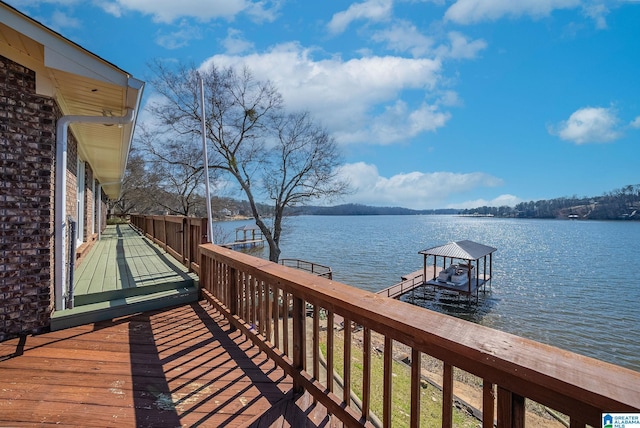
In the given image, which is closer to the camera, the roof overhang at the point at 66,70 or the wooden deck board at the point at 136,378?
the wooden deck board at the point at 136,378

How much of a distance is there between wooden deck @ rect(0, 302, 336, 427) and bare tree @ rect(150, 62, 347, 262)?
41.5 feet

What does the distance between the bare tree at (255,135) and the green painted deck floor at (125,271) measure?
946 cm

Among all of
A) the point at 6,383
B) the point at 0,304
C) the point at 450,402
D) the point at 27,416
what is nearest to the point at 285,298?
the point at 450,402

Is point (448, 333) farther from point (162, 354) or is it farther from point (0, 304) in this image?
point (0, 304)

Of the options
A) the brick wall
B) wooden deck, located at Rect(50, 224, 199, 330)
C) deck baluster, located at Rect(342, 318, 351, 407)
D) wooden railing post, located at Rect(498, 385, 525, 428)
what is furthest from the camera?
wooden deck, located at Rect(50, 224, 199, 330)

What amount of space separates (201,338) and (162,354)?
413 mm

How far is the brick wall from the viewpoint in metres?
2.91

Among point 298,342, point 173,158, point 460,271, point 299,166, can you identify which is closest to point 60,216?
point 298,342

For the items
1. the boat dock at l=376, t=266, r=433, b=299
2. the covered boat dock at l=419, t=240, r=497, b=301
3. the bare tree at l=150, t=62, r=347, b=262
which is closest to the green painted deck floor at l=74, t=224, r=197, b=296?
the bare tree at l=150, t=62, r=347, b=262

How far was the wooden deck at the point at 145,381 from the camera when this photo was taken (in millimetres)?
1943

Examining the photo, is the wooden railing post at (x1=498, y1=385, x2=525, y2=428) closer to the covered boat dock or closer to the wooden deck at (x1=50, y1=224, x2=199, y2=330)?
the wooden deck at (x1=50, y1=224, x2=199, y2=330)

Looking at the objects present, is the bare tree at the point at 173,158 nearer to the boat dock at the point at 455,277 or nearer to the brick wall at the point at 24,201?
the boat dock at the point at 455,277

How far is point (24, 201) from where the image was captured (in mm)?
3004

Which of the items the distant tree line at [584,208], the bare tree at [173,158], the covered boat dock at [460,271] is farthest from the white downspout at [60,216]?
the distant tree line at [584,208]
